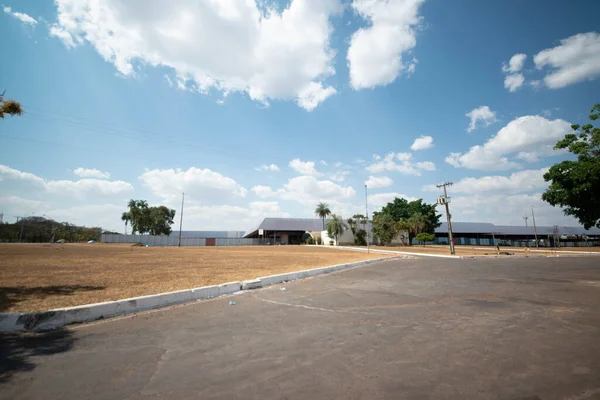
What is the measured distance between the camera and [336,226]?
63.1m

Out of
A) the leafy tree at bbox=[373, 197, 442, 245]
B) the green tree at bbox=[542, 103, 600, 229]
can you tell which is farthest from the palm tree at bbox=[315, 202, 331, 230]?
the green tree at bbox=[542, 103, 600, 229]

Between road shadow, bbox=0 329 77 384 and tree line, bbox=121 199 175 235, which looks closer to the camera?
road shadow, bbox=0 329 77 384

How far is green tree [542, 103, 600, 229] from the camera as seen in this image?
100.0 feet

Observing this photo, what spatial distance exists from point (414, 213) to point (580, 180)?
1593 inches

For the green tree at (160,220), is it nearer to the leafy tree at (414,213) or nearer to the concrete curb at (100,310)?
the leafy tree at (414,213)

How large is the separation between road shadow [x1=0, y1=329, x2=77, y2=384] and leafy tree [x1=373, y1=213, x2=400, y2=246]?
207 ft

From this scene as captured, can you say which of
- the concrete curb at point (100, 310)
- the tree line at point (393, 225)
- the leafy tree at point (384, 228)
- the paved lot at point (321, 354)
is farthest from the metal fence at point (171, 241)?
the paved lot at point (321, 354)

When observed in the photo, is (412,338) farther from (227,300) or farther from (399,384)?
(227,300)

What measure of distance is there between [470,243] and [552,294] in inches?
3380

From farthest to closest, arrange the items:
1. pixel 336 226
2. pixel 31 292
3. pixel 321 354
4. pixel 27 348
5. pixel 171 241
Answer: pixel 171 241 → pixel 336 226 → pixel 31 292 → pixel 27 348 → pixel 321 354

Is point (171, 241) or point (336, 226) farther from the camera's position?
point (171, 241)

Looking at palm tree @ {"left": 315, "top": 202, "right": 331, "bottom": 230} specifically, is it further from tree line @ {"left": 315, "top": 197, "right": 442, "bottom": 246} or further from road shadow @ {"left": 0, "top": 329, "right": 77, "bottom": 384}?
road shadow @ {"left": 0, "top": 329, "right": 77, "bottom": 384}

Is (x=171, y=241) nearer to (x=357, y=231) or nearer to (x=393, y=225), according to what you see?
(x=357, y=231)

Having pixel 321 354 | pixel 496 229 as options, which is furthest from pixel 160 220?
pixel 496 229
